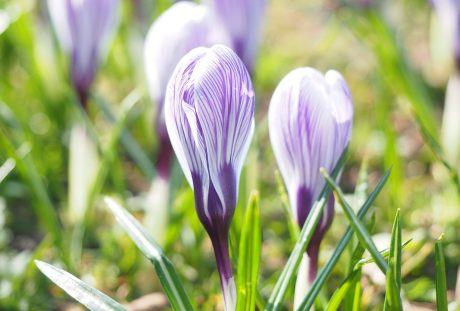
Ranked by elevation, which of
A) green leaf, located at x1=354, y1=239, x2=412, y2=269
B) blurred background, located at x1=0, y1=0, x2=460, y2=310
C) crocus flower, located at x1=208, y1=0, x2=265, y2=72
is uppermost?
crocus flower, located at x1=208, y1=0, x2=265, y2=72

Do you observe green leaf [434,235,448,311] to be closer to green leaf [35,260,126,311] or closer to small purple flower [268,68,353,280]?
small purple flower [268,68,353,280]

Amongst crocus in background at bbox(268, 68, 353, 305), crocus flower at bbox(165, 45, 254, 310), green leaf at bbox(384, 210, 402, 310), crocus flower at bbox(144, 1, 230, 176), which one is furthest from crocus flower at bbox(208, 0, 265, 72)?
green leaf at bbox(384, 210, 402, 310)

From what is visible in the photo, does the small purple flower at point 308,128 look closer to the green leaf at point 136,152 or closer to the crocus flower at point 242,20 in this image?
the crocus flower at point 242,20

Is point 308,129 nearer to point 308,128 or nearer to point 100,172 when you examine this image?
point 308,128

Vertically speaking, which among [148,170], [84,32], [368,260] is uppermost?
[84,32]

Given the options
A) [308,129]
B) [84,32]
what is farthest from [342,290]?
[84,32]
